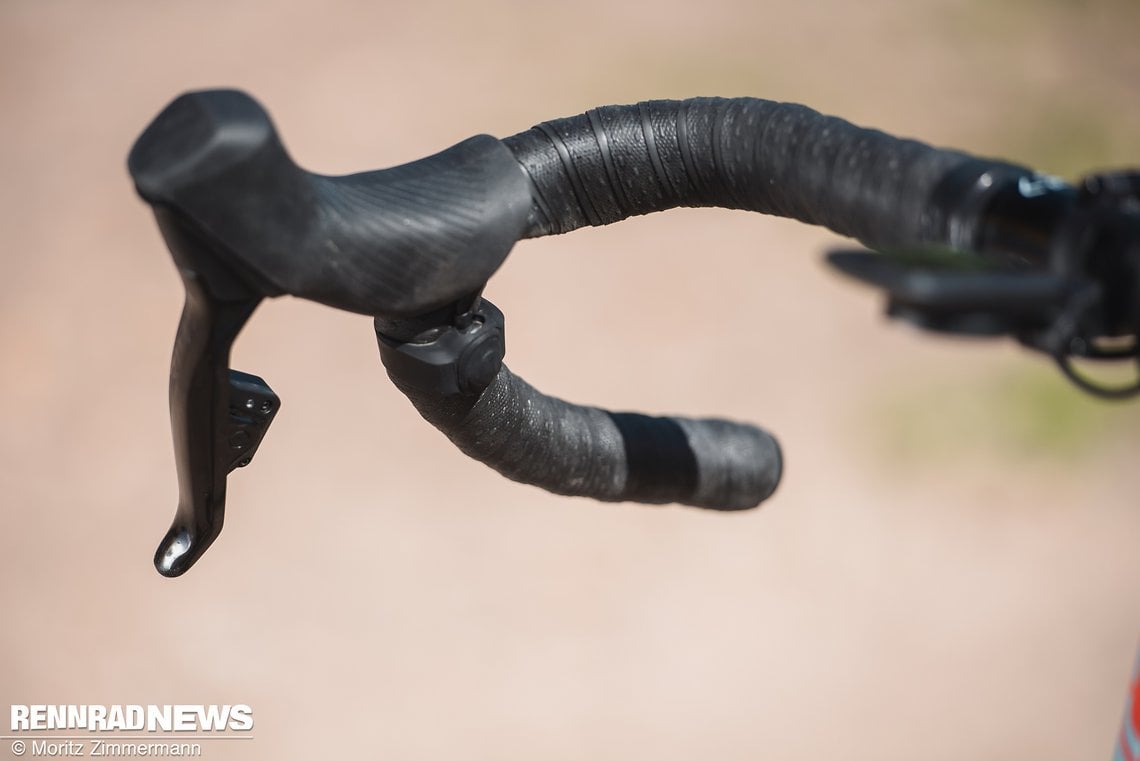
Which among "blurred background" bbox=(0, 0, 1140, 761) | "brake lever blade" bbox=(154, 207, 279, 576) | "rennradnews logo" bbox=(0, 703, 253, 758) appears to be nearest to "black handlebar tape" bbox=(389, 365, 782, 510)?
"brake lever blade" bbox=(154, 207, 279, 576)

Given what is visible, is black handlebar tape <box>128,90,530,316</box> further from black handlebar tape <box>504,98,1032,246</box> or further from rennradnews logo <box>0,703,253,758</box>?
rennradnews logo <box>0,703,253,758</box>

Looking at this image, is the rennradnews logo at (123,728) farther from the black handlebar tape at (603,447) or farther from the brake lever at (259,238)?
the brake lever at (259,238)

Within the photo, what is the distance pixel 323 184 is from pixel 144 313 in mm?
3843

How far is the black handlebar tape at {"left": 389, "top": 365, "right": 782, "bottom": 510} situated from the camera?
60.2 inches

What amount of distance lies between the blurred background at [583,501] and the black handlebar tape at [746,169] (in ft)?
4.92

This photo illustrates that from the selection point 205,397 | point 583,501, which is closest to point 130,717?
point 583,501

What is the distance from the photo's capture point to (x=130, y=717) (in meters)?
3.41

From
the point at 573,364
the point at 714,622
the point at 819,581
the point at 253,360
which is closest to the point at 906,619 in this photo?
the point at 819,581

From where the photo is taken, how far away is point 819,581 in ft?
12.6

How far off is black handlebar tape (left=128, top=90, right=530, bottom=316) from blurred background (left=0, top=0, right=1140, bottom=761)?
1.73 metres

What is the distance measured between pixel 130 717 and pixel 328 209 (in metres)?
2.67

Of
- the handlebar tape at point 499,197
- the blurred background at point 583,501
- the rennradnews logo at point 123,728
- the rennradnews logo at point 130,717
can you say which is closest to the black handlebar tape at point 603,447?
the handlebar tape at point 499,197

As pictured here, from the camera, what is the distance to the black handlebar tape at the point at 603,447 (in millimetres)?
1529

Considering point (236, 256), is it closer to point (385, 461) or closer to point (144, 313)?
point (385, 461)
